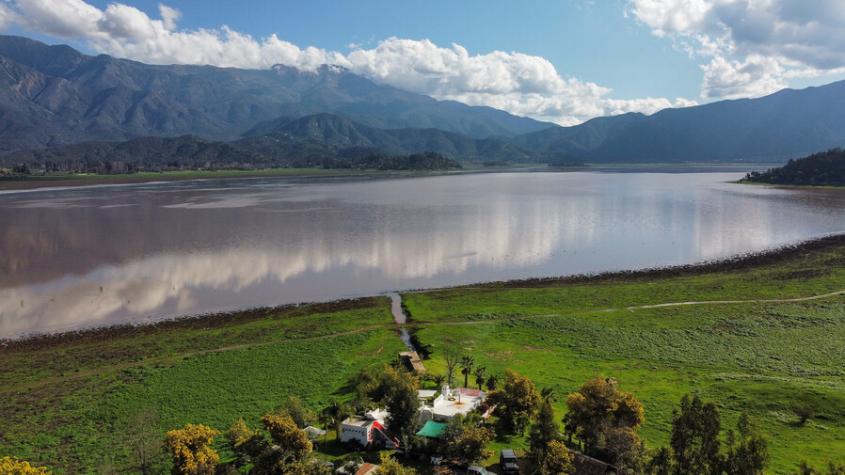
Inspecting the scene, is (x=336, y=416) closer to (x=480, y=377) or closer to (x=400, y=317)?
(x=480, y=377)

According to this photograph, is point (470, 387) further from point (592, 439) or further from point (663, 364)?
point (663, 364)

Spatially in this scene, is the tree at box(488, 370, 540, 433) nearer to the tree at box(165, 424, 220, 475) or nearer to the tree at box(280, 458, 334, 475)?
the tree at box(280, 458, 334, 475)

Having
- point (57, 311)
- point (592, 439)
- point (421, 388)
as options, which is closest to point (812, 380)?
point (592, 439)

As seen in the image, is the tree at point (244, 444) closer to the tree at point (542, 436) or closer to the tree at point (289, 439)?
the tree at point (289, 439)

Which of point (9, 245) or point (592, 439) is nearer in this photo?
point (592, 439)

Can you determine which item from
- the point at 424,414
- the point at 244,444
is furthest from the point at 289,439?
the point at 424,414

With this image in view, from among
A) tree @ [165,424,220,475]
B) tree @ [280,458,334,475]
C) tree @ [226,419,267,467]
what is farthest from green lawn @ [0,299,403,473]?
tree @ [280,458,334,475]

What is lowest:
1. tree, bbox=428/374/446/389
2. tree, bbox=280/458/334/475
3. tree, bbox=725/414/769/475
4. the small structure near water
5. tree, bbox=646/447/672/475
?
tree, bbox=428/374/446/389
